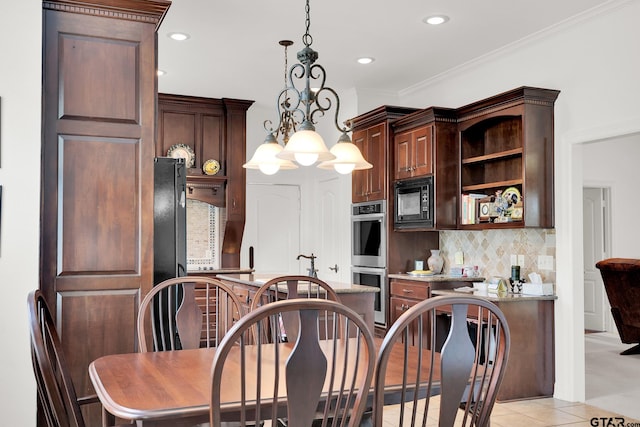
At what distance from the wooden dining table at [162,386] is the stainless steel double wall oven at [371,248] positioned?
336 centimetres

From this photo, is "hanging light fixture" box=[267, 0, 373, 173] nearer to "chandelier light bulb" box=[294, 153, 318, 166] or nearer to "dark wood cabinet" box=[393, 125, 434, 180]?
"chandelier light bulb" box=[294, 153, 318, 166]

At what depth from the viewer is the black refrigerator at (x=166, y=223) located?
3.72 m

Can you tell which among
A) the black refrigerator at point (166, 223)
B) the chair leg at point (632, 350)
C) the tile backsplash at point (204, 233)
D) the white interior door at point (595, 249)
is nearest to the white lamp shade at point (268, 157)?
the black refrigerator at point (166, 223)

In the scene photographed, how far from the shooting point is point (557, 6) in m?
4.27

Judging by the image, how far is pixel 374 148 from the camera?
6.23m

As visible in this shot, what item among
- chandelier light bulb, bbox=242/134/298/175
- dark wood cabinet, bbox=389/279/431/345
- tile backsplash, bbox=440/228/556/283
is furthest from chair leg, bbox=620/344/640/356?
chandelier light bulb, bbox=242/134/298/175

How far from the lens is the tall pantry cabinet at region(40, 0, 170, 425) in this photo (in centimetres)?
317

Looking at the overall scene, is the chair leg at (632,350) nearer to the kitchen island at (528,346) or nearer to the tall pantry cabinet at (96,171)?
the kitchen island at (528,346)

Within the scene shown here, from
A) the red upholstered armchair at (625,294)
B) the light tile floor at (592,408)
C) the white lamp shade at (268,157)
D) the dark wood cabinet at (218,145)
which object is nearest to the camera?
the white lamp shade at (268,157)

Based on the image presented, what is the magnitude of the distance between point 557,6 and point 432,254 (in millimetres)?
2590

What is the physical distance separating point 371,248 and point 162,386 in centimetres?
431

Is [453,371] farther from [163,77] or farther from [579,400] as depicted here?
[163,77]

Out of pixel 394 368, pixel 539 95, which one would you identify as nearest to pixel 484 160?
pixel 539 95

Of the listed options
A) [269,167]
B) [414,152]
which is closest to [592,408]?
[414,152]
